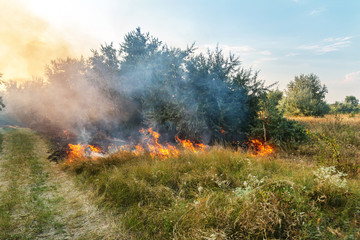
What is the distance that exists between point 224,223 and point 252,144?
21.4ft

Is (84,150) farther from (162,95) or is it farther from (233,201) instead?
(233,201)

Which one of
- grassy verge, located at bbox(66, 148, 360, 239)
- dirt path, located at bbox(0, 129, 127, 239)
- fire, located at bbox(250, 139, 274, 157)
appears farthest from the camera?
fire, located at bbox(250, 139, 274, 157)

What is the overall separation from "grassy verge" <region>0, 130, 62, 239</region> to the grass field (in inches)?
41.7

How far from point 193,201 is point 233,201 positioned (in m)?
0.89

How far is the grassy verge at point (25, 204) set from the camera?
3.58 meters

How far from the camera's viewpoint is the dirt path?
11.3ft

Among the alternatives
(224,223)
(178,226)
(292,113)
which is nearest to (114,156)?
(178,226)

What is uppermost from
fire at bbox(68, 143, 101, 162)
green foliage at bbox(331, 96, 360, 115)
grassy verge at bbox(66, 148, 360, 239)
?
green foliage at bbox(331, 96, 360, 115)

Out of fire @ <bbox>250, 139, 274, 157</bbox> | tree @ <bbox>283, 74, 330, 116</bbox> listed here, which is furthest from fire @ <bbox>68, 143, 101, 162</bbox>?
tree @ <bbox>283, 74, 330, 116</bbox>

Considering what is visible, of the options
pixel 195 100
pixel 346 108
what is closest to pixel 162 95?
pixel 195 100

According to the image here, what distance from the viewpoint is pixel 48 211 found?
13.9ft

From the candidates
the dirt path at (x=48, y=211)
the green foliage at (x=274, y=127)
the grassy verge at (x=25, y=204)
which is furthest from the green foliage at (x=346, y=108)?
the grassy verge at (x=25, y=204)

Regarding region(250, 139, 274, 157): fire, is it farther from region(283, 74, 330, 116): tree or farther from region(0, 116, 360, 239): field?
region(283, 74, 330, 116): tree

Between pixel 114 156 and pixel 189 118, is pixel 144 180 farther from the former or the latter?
pixel 189 118
